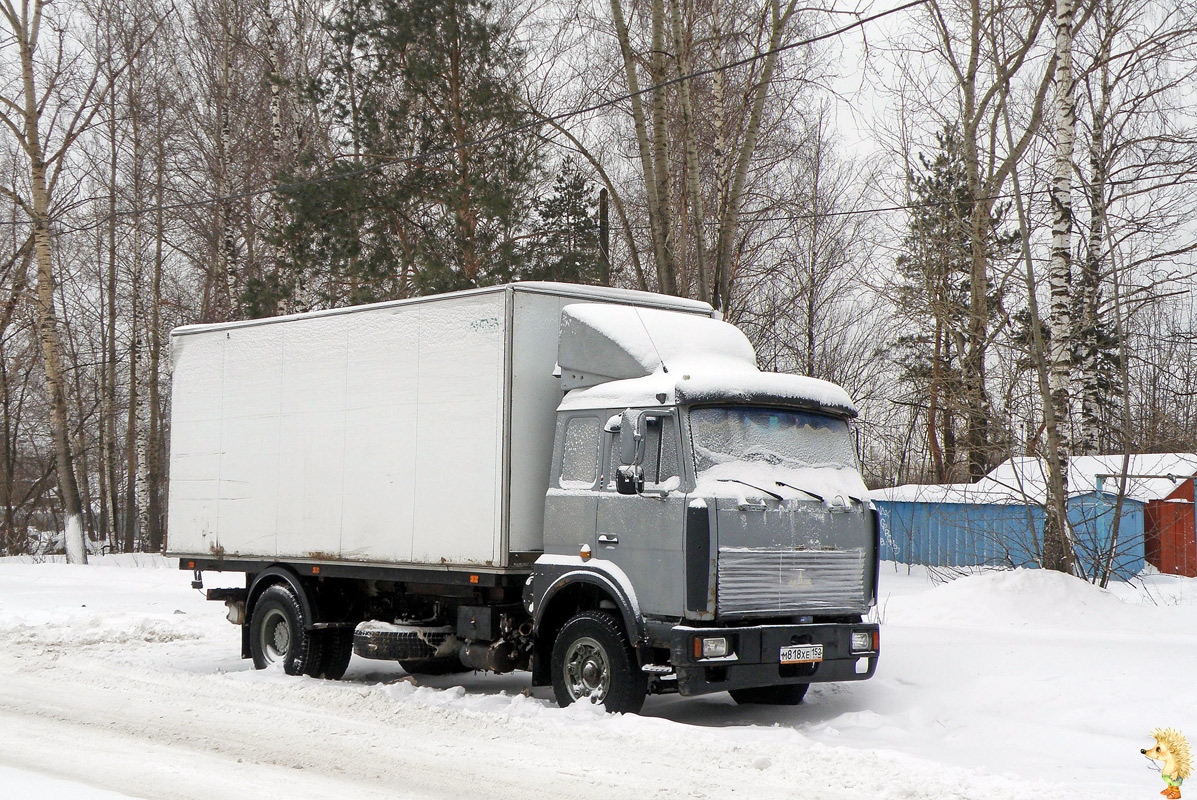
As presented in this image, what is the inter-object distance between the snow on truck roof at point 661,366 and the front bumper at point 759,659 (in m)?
1.70

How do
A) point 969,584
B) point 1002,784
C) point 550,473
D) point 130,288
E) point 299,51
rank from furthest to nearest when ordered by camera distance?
point 130,288, point 299,51, point 969,584, point 550,473, point 1002,784

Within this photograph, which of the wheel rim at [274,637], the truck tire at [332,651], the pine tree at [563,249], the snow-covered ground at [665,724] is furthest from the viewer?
the pine tree at [563,249]

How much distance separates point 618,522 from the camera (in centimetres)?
903

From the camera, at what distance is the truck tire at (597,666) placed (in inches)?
344

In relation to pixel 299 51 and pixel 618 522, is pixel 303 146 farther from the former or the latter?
pixel 618 522

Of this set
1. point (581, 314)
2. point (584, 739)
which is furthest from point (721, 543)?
point (581, 314)

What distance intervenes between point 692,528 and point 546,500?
1.61m

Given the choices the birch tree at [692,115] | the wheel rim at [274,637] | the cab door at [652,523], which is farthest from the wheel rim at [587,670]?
the birch tree at [692,115]

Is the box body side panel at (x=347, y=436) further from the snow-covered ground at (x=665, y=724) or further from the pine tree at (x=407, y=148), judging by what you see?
the pine tree at (x=407, y=148)

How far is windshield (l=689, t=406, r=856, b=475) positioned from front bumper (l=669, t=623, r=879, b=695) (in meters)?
1.22

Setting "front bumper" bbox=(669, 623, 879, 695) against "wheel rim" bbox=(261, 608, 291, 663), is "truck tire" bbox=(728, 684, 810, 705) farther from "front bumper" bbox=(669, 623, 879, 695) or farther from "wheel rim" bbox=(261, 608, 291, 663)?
"wheel rim" bbox=(261, 608, 291, 663)

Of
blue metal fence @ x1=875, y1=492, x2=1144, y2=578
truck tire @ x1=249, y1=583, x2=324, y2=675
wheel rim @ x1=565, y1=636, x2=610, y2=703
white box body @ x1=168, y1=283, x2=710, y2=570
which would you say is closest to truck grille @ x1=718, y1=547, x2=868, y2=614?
wheel rim @ x1=565, y1=636, x2=610, y2=703

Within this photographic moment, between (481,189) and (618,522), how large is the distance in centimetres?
1310

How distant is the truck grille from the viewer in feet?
28.0
